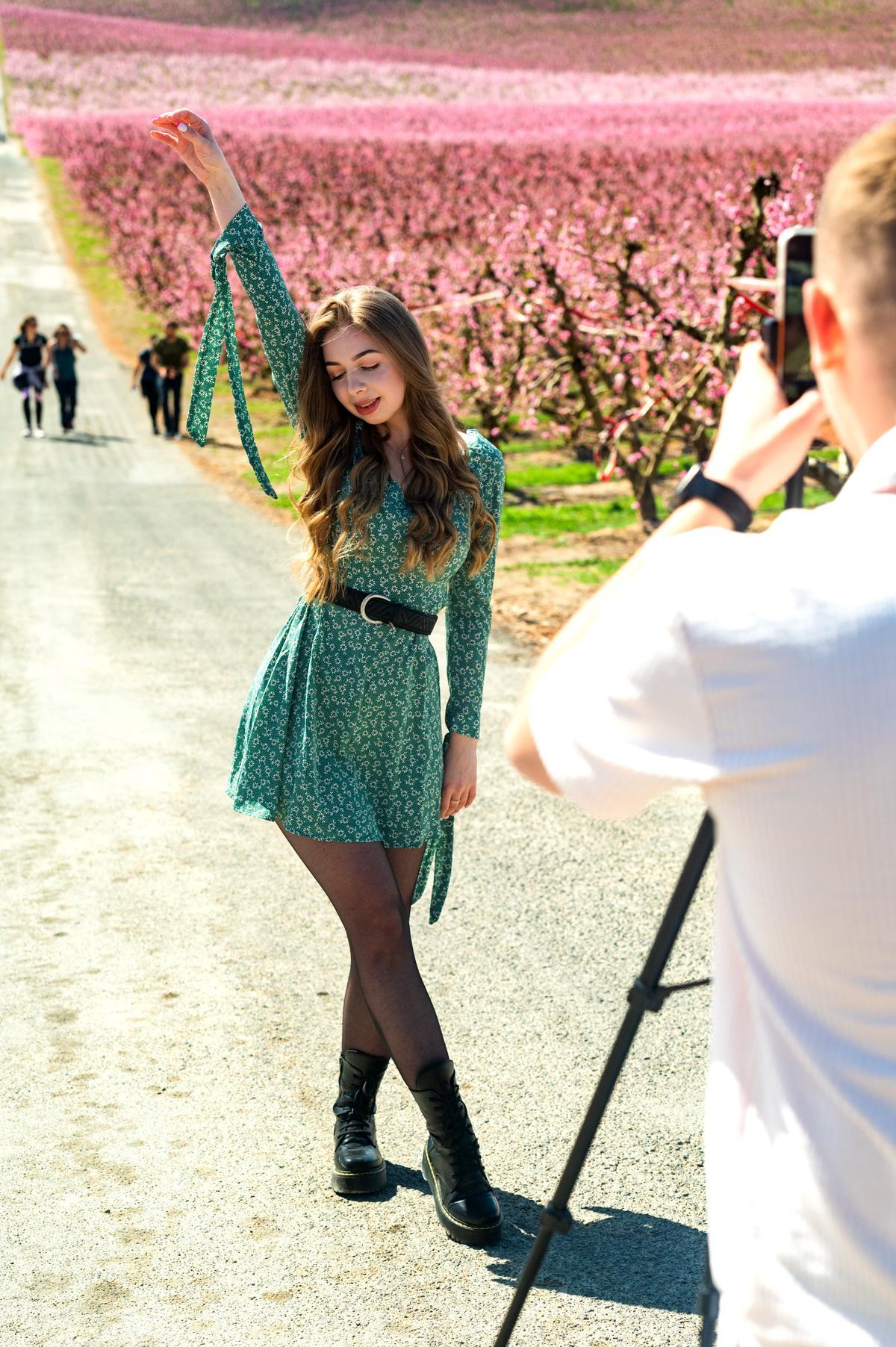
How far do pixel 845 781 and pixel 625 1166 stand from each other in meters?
2.61

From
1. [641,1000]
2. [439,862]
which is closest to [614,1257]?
[439,862]

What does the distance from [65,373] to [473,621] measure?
59.1 ft

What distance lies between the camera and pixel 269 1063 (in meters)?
3.95

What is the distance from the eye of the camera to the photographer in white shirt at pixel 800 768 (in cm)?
111

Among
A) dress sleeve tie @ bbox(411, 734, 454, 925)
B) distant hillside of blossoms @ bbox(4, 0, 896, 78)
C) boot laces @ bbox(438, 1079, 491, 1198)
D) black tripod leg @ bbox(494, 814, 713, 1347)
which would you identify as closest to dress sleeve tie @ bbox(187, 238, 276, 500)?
dress sleeve tie @ bbox(411, 734, 454, 925)

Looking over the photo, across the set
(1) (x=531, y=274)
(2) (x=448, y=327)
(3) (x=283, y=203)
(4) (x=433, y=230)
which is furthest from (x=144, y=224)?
(1) (x=531, y=274)

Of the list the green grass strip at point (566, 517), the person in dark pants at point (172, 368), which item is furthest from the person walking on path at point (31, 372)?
the green grass strip at point (566, 517)

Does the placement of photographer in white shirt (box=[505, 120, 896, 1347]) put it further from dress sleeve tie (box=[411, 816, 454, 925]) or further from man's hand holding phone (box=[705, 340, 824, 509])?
dress sleeve tie (box=[411, 816, 454, 925])

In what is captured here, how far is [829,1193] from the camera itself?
1.20m

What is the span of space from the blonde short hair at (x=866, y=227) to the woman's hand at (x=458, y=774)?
7.47ft

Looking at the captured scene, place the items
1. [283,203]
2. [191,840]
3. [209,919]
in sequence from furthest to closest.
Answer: [283,203]
[191,840]
[209,919]

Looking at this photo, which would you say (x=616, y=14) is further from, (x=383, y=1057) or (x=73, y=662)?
(x=383, y=1057)

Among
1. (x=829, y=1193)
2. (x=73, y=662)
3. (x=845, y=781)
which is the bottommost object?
(x=73, y=662)

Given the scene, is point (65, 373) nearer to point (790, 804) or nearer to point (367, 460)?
point (367, 460)
